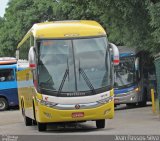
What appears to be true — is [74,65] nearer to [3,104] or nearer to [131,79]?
[131,79]

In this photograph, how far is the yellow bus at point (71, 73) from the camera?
1711 cm

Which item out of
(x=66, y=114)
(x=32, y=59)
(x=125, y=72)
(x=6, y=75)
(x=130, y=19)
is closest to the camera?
(x=66, y=114)

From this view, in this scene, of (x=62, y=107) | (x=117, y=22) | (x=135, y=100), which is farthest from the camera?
(x=135, y=100)

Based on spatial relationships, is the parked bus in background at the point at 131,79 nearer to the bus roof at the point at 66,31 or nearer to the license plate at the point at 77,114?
the bus roof at the point at 66,31

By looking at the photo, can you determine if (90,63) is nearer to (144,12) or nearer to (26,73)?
(26,73)

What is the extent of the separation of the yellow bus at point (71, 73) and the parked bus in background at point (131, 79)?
13.7 m

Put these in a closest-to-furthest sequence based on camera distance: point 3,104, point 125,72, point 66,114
Result: point 66,114, point 125,72, point 3,104

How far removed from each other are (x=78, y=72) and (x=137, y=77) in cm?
1480

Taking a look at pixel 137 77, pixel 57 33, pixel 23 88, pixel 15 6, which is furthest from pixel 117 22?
pixel 15 6

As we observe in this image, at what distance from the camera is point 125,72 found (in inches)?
1262

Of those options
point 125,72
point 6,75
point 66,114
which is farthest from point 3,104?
point 66,114

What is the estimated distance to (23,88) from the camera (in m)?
22.6

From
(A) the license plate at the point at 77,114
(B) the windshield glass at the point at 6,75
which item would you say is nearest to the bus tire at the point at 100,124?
(A) the license plate at the point at 77,114

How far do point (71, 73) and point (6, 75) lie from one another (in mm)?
20286
